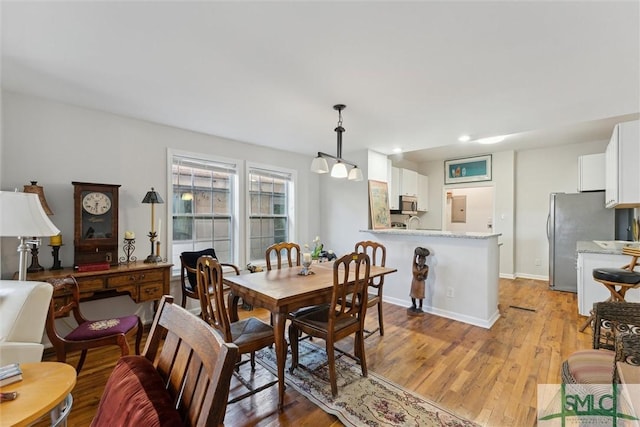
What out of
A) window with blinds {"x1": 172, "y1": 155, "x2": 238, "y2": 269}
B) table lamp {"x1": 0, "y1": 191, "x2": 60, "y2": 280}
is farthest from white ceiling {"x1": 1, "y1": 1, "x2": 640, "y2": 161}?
table lamp {"x1": 0, "y1": 191, "x2": 60, "y2": 280}

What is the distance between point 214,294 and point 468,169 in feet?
19.5

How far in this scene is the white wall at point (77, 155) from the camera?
255 cm

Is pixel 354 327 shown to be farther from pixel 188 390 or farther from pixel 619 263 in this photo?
pixel 619 263

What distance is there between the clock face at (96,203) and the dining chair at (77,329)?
860 mm

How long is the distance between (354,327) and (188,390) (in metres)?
1.61

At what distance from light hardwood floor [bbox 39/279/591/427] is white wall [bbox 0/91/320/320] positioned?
4.42 feet

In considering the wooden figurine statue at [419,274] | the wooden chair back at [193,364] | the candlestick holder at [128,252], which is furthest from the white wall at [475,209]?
the wooden chair back at [193,364]

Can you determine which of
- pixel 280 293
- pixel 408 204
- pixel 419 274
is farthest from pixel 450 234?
pixel 280 293

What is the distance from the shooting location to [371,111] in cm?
291

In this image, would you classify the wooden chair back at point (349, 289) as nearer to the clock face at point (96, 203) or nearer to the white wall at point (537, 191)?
the clock face at point (96, 203)

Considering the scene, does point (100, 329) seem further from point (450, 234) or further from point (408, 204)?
point (408, 204)

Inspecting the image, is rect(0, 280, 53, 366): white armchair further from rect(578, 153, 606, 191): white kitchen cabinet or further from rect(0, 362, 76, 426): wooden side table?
rect(578, 153, 606, 191): white kitchen cabinet

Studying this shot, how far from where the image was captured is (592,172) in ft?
14.5

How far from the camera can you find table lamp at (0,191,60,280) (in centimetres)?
168
